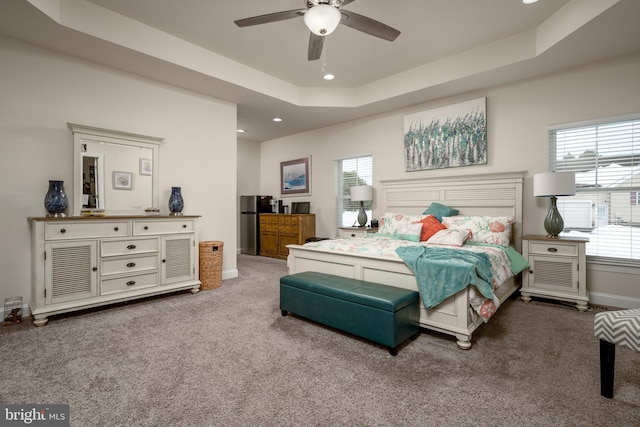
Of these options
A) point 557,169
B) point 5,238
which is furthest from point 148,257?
point 557,169

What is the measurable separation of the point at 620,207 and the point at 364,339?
3.26m

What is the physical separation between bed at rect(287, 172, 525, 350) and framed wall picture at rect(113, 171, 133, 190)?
2.08 m

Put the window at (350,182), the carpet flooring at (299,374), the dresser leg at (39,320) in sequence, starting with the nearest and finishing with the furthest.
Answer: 1. the carpet flooring at (299,374)
2. the dresser leg at (39,320)
3. the window at (350,182)

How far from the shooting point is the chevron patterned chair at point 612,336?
1581 millimetres

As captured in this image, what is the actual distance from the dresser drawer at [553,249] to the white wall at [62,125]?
13.8 ft

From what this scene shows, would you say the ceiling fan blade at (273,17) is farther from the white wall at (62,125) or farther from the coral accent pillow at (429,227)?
the coral accent pillow at (429,227)

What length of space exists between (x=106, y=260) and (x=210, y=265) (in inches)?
46.1

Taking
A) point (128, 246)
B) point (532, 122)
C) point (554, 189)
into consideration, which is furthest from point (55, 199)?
point (532, 122)

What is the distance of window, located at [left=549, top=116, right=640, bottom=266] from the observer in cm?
322

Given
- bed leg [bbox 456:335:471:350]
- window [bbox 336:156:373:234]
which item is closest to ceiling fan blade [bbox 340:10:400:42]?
bed leg [bbox 456:335:471:350]

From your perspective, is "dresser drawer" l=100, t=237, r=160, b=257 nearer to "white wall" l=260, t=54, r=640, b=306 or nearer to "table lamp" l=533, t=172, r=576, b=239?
"white wall" l=260, t=54, r=640, b=306

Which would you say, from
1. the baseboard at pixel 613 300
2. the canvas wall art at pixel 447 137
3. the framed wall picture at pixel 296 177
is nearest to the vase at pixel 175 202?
the framed wall picture at pixel 296 177

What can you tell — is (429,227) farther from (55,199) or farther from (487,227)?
Answer: (55,199)

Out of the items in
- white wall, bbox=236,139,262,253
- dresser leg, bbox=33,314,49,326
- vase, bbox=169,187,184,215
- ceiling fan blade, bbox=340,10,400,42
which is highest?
ceiling fan blade, bbox=340,10,400,42
